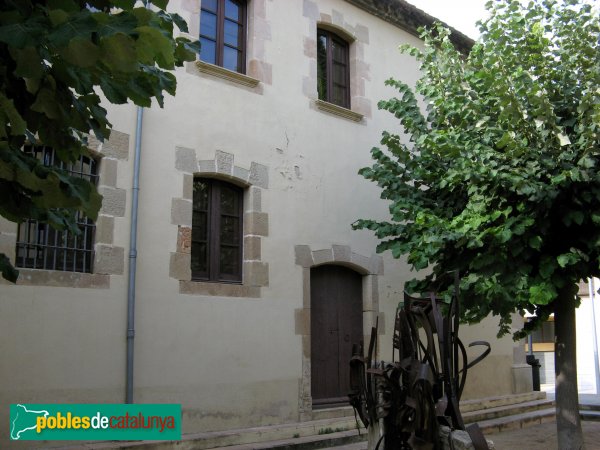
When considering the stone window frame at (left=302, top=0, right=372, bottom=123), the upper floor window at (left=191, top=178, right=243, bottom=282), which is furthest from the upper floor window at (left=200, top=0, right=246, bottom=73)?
the upper floor window at (left=191, top=178, right=243, bottom=282)

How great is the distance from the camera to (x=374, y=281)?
8938 millimetres

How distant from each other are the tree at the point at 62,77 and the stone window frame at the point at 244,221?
4.03 m

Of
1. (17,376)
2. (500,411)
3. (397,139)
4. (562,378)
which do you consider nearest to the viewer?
(17,376)


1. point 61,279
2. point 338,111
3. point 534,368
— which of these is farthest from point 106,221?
point 534,368

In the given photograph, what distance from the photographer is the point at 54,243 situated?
244 inches

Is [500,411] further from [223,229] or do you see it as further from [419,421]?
[419,421]

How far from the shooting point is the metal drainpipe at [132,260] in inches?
249

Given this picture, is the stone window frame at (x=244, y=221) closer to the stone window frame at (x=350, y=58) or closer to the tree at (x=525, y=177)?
the stone window frame at (x=350, y=58)

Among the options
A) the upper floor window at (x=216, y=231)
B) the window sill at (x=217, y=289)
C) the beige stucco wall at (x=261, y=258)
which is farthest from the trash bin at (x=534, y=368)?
the upper floor window at (x=216, y=231)

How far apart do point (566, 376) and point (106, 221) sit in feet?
17.3

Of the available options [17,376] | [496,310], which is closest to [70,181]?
[17,376]

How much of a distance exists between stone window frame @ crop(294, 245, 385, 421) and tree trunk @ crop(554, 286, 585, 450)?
2045 mm

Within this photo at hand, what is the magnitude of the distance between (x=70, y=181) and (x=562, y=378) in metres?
5.96

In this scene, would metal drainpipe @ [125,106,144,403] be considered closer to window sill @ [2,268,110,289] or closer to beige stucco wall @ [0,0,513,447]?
beige stucco wall @ [0,0,513,447]
